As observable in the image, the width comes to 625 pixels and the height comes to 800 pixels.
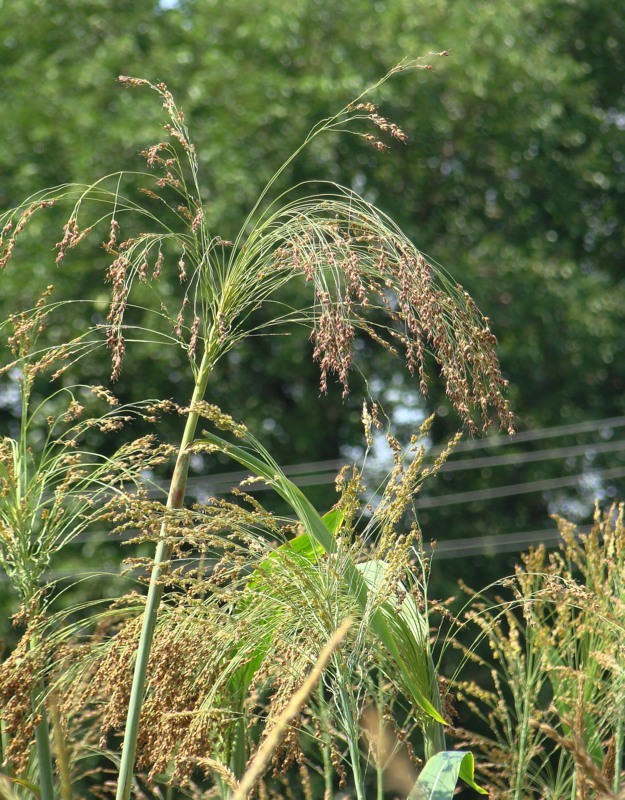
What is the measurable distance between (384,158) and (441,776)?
9.60 meters

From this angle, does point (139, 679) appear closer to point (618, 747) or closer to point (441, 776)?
point (441, 776)

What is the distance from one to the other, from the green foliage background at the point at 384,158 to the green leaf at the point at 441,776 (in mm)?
7508

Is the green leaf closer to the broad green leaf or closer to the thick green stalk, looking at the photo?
the broad green leaf

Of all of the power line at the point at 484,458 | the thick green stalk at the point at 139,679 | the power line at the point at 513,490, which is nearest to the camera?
the thick green stalk at the point at 139,679

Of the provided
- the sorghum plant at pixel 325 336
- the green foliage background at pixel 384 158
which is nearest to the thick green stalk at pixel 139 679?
the sorghum plant at pixel 325 336

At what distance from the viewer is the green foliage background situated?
9836mm

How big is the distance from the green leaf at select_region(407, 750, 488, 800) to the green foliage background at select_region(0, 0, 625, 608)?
7.51 m

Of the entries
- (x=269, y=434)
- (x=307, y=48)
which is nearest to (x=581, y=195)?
(x=307, y=48)

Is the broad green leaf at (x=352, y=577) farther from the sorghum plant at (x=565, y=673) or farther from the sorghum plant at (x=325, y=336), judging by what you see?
the sorghum plant at (x=565, y=673)

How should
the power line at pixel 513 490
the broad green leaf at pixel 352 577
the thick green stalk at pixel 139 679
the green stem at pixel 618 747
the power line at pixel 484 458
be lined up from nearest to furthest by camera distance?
the thick green stalk at pixel 139 679
the broad green leaf at pixel 352 577
the green stem at pixel 618 747
the power line at pixel 484 458
the power line at pixel 513 490

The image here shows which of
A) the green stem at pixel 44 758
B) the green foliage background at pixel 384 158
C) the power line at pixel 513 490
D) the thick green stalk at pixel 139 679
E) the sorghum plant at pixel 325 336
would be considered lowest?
the power line at pixel 513 490

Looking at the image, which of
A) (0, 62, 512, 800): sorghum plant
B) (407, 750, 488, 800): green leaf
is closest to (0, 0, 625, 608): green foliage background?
(0, 62, 512, 800): sorghum plant

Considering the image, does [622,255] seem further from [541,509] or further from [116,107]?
[116,107]

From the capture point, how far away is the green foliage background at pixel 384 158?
387 inches
